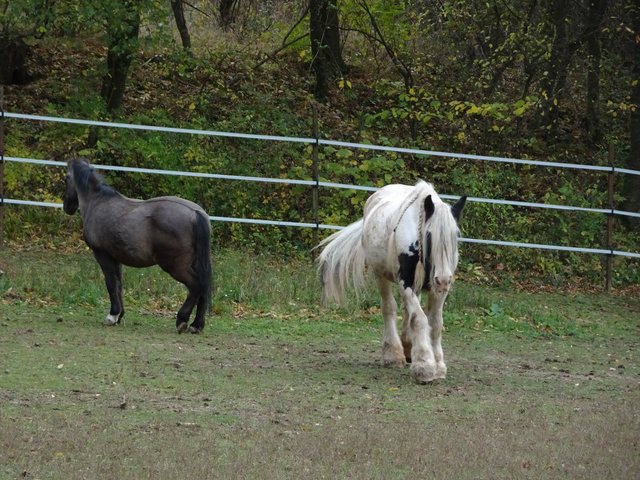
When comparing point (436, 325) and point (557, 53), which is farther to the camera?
point (557, 53)

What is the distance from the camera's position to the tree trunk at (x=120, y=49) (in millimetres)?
15977

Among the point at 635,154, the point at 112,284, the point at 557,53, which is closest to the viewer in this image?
the point at 112,284

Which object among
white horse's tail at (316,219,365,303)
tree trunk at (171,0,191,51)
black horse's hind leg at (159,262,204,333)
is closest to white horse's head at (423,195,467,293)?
white horse's tail at (316,219,365,303)

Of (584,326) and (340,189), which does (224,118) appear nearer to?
(340,189)

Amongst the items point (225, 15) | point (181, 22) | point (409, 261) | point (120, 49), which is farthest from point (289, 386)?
point (225, 15)

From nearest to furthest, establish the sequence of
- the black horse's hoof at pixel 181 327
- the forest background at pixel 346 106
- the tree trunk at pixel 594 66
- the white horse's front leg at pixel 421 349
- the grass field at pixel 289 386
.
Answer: the grass field at pixel 289 386 → the white horse's front leg at pixel 421 349 → the black horse's hoof at pixel 181 327 → the forest background at pixel 346 106 → the tree trunk at pixel 594 66

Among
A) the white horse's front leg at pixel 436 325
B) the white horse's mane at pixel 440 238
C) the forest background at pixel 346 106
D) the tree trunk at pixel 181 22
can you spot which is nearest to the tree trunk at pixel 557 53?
the forest background at pixel 346 106

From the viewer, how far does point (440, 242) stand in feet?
29.0

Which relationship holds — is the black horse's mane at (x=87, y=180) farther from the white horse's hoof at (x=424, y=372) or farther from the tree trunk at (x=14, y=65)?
the tree trunk at (x=14, y=65)

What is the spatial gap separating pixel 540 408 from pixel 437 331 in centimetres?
124

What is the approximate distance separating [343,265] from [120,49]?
293 inches

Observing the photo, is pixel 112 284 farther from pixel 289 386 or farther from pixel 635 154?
pixel 635 154

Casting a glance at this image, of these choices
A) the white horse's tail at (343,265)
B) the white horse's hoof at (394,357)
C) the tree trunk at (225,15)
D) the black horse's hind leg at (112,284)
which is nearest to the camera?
the white horse's hoof at (394,357)

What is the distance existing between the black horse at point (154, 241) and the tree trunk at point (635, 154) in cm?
850
